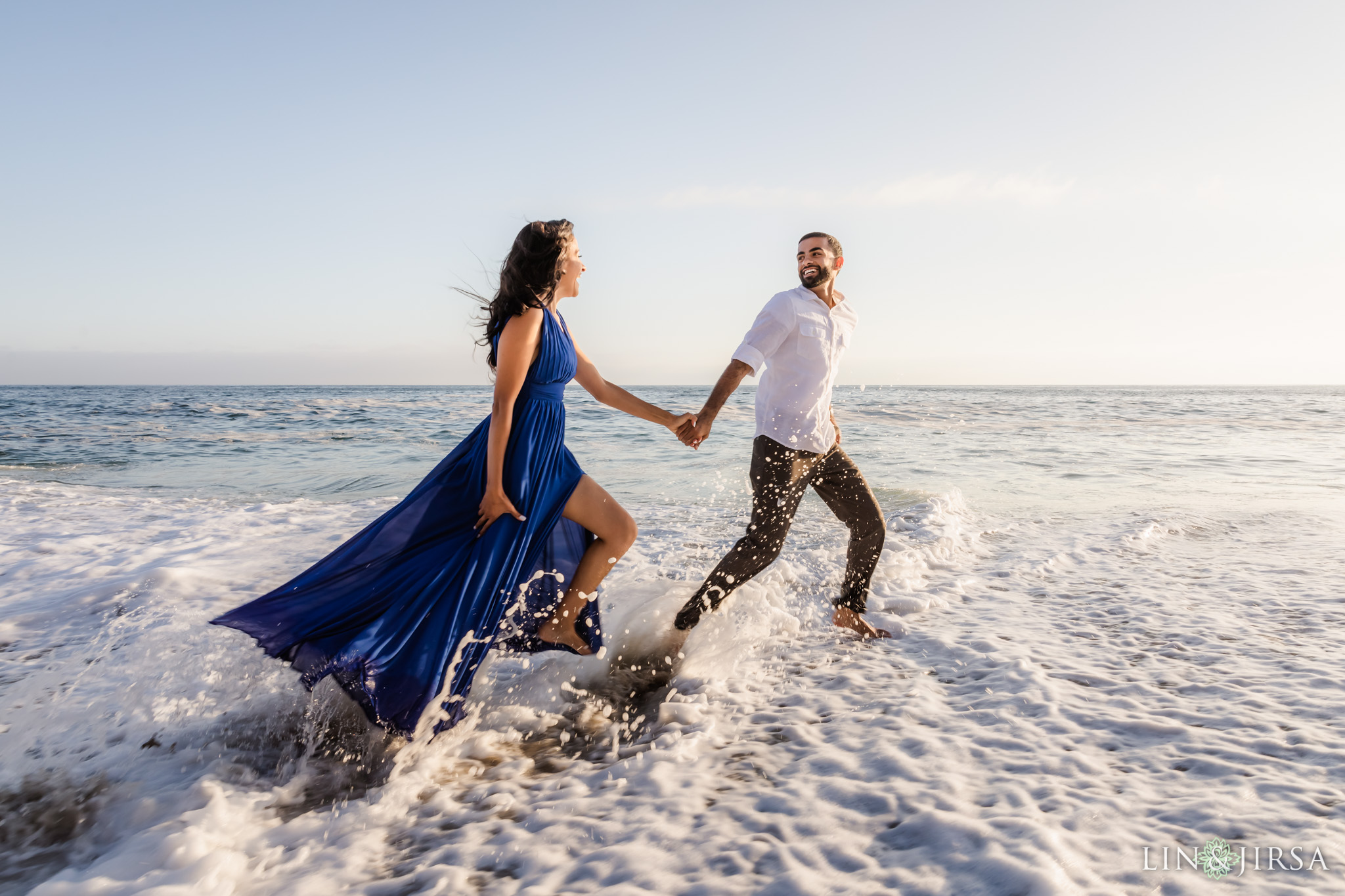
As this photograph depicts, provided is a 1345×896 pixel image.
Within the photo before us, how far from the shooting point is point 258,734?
9.77ft

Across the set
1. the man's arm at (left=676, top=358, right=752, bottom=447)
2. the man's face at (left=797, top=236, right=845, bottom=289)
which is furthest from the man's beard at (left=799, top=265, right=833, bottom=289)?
the man's arm at (left=676, top=358, right=752, bottom=447)

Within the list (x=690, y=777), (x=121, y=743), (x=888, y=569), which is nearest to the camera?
(x=690, y=777)

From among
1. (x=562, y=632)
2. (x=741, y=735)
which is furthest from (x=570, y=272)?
(x=741, y=735)

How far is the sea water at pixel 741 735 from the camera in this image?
218 centimetres

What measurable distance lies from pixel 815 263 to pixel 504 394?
202 centimetres

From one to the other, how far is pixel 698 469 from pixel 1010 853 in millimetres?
10381

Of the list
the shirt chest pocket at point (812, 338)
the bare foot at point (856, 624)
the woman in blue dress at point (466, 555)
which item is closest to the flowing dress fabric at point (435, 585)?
the woman in blue dress at point (466, 555)

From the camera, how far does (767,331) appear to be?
381 cm

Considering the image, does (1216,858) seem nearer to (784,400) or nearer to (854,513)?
(854,513)

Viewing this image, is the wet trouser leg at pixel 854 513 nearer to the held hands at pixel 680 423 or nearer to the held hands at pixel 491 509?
the held hands at pixel 680 423

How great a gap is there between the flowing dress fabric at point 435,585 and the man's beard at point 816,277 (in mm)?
1502

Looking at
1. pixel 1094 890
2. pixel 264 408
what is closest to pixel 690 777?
pixel 1094 890

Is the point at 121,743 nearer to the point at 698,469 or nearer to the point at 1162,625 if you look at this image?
the point at 1162,625

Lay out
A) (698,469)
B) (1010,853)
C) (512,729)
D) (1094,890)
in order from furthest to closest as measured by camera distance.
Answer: (698,469) → (512,729) → (1010,853) → (1094,890)
